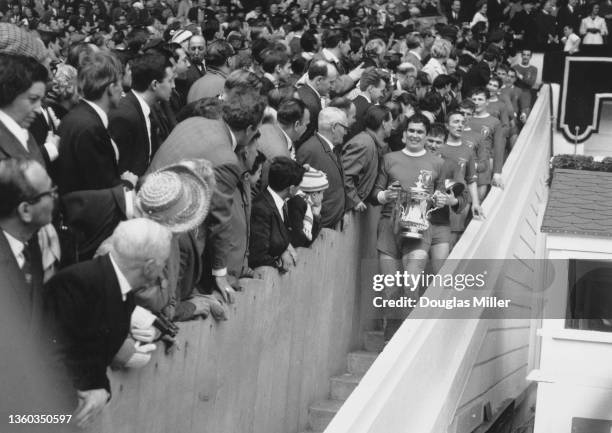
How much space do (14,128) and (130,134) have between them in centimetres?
141

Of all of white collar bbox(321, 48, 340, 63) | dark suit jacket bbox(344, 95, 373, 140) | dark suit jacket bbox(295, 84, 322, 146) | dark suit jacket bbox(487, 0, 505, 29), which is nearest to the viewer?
dark suit jacket bbox(295, 84, 322, 146)

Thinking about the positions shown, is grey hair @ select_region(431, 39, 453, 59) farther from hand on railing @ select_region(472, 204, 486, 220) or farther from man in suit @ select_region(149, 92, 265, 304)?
man in suit @ select_region(149, 92, 265, 304)

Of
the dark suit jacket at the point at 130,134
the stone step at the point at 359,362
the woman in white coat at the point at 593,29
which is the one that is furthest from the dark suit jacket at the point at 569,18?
the dark suit jacket at the point at 130,134

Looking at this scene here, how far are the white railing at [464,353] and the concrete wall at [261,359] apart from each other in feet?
2.26

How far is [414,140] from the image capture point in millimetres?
9477

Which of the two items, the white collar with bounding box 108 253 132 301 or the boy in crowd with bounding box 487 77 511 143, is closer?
the white collar with bounding box 108 253 132 301

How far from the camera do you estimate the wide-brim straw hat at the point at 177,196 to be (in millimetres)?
5250

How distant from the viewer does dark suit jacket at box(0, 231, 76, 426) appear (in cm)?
417

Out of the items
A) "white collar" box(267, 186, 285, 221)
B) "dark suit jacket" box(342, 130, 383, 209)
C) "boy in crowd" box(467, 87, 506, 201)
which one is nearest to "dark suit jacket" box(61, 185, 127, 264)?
"white collar" box(267, 186, 285, 221)

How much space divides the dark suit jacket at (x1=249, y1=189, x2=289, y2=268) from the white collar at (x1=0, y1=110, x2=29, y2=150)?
2359 mm

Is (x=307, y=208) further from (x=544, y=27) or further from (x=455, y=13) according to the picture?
(x=455, y=13)

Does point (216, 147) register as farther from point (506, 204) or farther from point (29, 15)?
point (29, 15)

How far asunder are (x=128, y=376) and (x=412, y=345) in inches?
120

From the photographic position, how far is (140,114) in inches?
255
